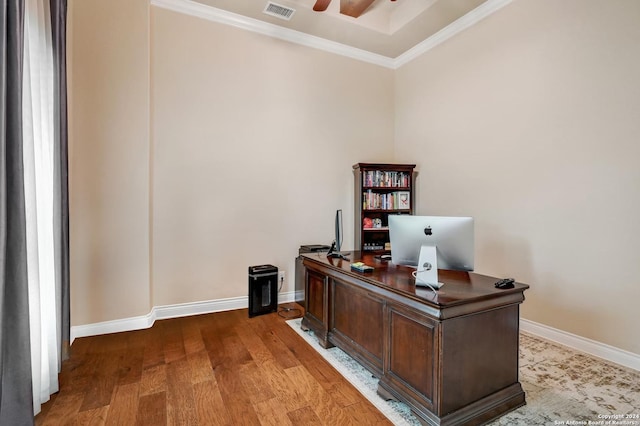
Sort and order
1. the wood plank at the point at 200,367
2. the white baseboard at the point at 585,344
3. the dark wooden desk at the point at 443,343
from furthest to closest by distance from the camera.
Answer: the white baseboard at the point at 585,344
the wood plank at the point at 200,367
the dark wooden desk at the point at 443,343

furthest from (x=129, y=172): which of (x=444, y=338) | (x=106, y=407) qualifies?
(x=444, y=338)

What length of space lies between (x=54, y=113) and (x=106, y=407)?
199 cm

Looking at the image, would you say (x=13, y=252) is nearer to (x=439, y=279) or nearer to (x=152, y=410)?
(x=152, y=410)

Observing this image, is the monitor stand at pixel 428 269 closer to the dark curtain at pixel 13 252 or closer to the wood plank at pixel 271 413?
the wood plank at pixel 271 413

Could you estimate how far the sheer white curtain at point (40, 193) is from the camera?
165 cm

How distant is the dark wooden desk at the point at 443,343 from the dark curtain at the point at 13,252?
1.85 meters

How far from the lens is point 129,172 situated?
3035mm

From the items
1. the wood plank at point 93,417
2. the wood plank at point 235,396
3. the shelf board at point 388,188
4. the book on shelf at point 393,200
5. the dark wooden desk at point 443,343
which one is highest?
the shelf board at point 388,188

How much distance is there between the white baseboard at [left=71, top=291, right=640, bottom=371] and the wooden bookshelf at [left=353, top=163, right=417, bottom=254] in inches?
49.2

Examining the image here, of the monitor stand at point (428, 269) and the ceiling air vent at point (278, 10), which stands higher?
the ceiling air vent at point (278, 10)

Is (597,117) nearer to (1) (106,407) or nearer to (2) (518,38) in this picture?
(2) (518,38)

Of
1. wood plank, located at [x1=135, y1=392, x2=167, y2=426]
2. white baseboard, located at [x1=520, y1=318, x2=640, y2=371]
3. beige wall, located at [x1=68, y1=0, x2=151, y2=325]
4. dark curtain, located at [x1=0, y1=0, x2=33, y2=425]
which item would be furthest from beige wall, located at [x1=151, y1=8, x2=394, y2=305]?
white baseboard, located at [x1=520, y1=318, x2=640, y2=371]

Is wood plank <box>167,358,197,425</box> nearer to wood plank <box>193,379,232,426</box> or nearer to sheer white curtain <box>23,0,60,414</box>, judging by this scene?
wood plank <box>193,379,232,426</box>
